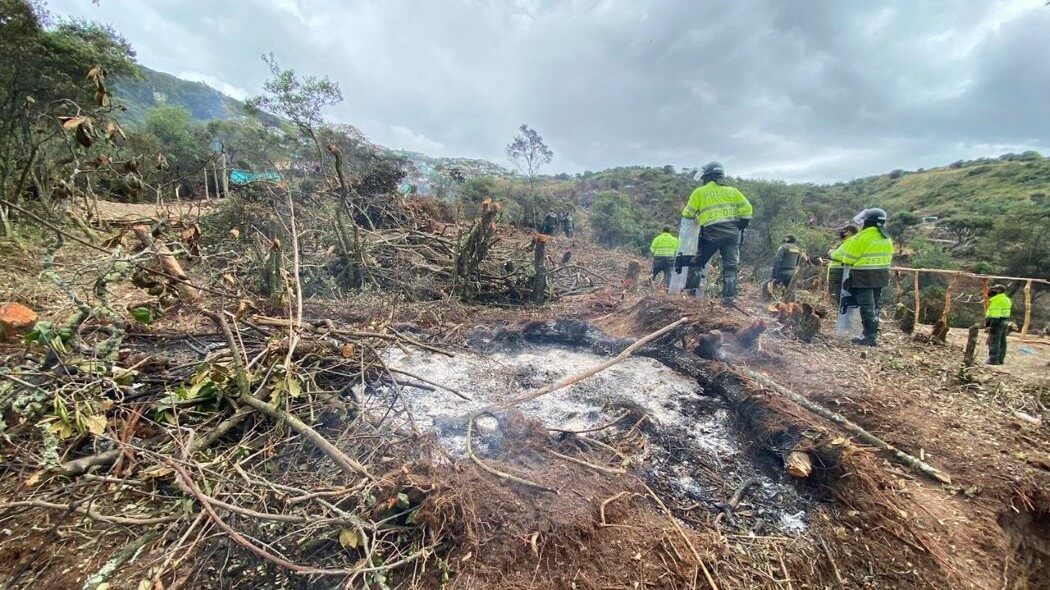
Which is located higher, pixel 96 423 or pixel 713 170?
pixel 713 170

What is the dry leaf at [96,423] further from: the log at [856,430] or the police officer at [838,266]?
the police officer at [838,266]

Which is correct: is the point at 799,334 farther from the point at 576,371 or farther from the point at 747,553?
the point at 747,553

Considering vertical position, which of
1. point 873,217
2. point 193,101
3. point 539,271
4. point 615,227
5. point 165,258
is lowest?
point 539,271

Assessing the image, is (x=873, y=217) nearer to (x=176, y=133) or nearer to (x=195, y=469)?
(x=195, y=469)

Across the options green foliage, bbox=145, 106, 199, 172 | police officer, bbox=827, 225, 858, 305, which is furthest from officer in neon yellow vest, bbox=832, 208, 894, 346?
green foliage, bbox=145, 106, 199, 172

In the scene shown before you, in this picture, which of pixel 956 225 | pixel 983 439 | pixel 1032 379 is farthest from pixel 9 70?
pixel 956 225

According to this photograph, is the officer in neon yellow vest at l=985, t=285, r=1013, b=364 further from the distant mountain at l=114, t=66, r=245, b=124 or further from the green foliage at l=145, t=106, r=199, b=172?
the distant mountain at l=114, t=66, r=245, b=124

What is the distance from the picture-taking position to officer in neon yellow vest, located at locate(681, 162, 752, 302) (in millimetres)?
5207

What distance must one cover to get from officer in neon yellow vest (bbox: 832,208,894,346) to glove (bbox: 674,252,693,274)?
185cm

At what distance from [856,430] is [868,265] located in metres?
3.07

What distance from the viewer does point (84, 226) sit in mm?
2389

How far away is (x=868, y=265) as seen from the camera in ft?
15.6

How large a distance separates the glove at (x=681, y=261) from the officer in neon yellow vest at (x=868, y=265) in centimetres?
185

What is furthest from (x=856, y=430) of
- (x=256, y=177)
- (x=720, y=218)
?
(x=256, y=177)
